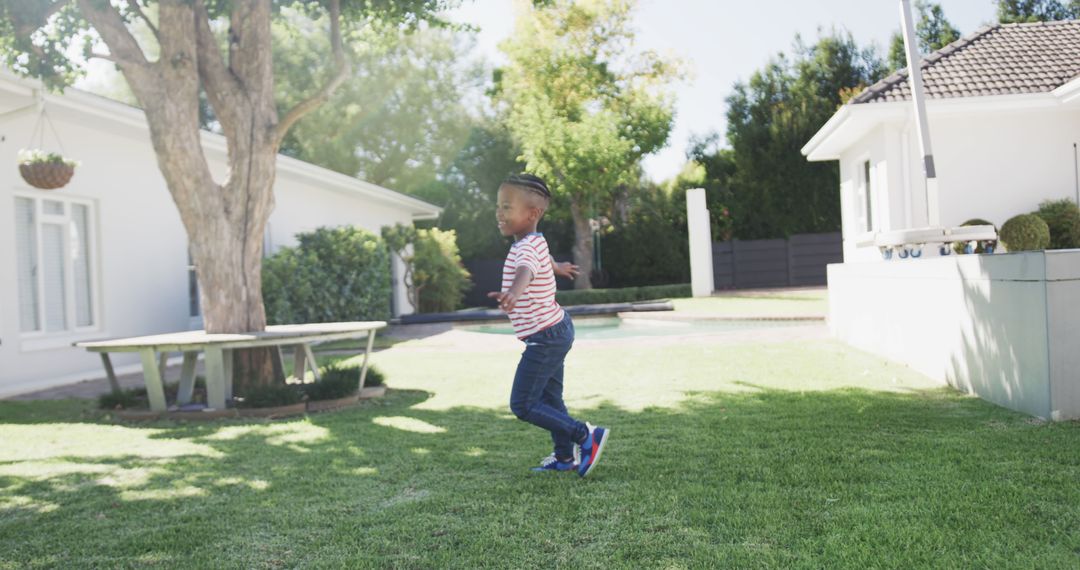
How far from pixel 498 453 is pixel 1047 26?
47.9ft

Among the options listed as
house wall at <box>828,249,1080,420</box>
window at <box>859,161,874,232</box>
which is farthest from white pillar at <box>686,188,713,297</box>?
house wall at <box>828,249,1080,420</box>

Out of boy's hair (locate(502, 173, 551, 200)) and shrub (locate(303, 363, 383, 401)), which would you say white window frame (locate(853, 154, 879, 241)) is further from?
boy's hair (locate(502, 173, 551, 200))

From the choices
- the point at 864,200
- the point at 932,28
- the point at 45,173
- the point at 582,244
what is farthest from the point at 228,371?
the point at 932,28

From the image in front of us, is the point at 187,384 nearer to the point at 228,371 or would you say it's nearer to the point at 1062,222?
the point at 228,371

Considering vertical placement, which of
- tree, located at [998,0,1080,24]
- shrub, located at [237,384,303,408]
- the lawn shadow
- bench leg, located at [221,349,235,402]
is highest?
tree, located at [998,0,1080,24]

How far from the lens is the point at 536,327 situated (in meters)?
4.43

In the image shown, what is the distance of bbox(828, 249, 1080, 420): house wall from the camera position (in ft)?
17.3

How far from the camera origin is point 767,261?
28.2 metres

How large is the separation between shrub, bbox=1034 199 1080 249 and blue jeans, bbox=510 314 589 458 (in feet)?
32.9

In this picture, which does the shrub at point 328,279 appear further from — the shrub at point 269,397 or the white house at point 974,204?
the white house at point 974,204

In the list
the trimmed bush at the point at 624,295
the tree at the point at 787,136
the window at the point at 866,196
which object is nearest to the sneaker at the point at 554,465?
the window at the point at 866,196

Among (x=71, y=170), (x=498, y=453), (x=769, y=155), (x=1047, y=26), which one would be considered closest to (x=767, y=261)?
(x=769, y=155)

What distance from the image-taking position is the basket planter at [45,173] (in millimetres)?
9016

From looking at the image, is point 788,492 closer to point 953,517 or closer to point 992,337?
point 953,517
